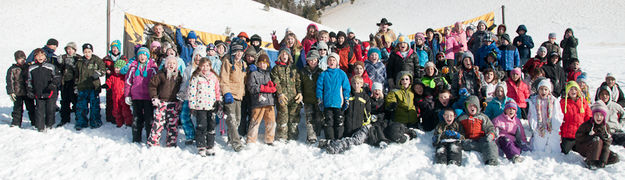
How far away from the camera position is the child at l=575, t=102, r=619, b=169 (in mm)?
4484

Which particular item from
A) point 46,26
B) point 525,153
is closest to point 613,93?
point 525,153

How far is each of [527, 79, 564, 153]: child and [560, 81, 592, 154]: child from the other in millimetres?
84

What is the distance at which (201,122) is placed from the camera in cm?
500

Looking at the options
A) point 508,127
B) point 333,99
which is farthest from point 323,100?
point 508,127

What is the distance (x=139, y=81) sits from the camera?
17.6 ft

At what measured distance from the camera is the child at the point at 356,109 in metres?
5.45

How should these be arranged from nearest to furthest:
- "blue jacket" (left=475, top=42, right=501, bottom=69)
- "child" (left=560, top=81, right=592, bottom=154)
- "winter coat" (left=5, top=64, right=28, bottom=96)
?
"child" (left=560, top=81, right=592, bottom=154) → "winter coat" (left=5, top=64, right=28, bottom=96) → "blue jacket" (left=475, top=42, right=501, bottom=69)

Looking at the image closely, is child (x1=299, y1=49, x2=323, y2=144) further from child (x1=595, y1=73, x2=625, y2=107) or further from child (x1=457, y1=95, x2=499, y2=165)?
child (x1=595, y1=73, x2=625, y2=107)

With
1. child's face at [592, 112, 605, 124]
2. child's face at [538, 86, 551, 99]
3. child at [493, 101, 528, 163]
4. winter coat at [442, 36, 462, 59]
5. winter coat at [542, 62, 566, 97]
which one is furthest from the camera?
winter coat at [442, 36, 462, 59]

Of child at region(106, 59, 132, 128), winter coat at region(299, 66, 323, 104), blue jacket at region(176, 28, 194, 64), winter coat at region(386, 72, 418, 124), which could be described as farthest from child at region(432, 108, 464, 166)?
child at region(106, 59, 132, 128)

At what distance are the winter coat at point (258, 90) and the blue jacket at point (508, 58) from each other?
5.08 metres

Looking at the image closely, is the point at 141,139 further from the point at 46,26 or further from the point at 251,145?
the point at 46,26

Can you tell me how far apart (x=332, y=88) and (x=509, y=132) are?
2.62m

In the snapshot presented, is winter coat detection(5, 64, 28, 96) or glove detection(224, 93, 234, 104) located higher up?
winter coat detection(5, 64, 28, 96)
